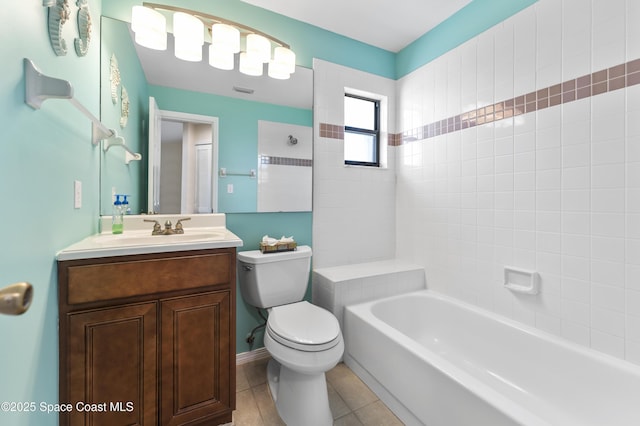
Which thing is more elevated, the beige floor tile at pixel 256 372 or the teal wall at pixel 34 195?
the teal wall at pixel 34 195

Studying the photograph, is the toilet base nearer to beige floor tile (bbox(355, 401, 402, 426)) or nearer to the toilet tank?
beige floor tile (bbox(355, 401, 402, 426))

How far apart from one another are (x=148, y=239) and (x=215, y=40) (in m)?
1.26

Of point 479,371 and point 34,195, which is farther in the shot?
point 479,371

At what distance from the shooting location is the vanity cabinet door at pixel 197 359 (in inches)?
45.6

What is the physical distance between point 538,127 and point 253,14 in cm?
197

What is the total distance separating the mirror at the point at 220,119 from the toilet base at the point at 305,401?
1.11 metres

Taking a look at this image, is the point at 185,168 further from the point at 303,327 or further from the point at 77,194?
the point at 303,327

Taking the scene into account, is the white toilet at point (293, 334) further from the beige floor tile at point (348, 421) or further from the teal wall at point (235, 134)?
the teal wall at point (235, 134)

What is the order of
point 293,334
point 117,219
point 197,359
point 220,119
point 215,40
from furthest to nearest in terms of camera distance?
1. point 220,119
2. point 215,40
3. point 117,219
4. point 293,334
5. point 197,359

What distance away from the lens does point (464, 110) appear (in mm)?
1938

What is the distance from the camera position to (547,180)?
59.5 inches

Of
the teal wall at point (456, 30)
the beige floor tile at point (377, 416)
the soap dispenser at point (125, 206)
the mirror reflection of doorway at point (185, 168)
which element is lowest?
the beige floor tile at point (377, 416)

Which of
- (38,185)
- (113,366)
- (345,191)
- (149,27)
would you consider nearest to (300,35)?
(149,27)

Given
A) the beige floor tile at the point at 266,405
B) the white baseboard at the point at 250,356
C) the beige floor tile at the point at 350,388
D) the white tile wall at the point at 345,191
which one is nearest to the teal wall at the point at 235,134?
the white tile wall at the point at 345,191
